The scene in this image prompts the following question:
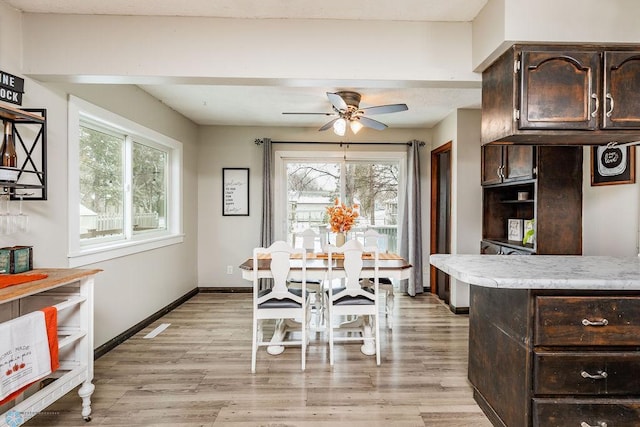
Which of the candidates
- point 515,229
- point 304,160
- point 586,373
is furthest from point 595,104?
point 304,160

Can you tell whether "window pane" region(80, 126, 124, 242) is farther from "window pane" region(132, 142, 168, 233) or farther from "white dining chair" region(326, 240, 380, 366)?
"white dining chair" region(326, 240, 380, 366)

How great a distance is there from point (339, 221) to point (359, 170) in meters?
1.93

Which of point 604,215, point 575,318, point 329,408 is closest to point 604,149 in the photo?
point 604,215

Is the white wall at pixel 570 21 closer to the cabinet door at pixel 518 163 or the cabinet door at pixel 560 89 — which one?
the cabinet door at pixel 560 89

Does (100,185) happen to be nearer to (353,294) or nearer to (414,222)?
(353,294)

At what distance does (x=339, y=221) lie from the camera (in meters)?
3.48

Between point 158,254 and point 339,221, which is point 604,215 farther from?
point 158,254

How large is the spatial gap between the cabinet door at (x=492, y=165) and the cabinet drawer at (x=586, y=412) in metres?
2.18

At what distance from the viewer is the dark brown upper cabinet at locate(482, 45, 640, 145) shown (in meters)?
1.88

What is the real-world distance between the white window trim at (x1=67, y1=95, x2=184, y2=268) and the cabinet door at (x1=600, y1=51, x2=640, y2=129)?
11.5 ft

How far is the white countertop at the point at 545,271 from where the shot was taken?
1.56 m

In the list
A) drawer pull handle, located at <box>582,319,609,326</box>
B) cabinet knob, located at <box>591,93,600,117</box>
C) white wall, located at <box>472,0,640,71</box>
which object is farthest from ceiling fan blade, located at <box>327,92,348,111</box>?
drawer pull handle, located at <box>582,319,609,326</box>

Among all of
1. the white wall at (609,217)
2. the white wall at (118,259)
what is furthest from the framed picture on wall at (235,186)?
the white wall at (609,217)

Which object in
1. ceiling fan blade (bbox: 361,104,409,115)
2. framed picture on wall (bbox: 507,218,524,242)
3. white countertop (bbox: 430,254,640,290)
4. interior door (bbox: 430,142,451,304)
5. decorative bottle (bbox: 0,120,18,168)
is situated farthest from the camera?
interior door (bbox: 430,142,451,304)
